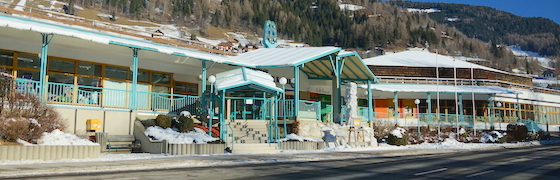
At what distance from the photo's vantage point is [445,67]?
5097 centimetres

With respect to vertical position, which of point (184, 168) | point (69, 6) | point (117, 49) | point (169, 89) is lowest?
point (184, 168)

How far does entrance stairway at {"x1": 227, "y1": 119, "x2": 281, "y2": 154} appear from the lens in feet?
67.5

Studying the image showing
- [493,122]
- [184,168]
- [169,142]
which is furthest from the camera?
[493,122]

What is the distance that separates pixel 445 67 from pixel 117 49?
3781 centimetres

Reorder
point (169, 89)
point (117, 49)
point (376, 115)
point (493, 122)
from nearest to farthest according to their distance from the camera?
point (117, 49) → point (169, 89) → point (376, 115) → point (493, 122)

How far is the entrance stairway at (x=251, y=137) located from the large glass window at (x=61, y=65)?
7.56m

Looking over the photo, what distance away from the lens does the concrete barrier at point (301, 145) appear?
2231 centimetres

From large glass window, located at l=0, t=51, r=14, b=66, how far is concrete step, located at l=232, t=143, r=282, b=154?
32.2ft

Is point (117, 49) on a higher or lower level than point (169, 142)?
higher

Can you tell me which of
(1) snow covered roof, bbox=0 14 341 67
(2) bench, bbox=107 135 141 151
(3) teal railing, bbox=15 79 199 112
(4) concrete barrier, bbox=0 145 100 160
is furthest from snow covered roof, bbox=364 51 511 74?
(4) concrete barrier, bbox=0 145 100 160

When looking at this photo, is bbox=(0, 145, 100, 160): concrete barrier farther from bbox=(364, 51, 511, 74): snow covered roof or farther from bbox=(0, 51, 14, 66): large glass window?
bbox=(364, 51, 511, 74): snow covered roof

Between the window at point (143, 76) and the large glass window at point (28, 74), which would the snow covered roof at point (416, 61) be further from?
the large glass window at point (28, 74)

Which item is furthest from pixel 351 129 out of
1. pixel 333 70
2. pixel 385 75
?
pixel 385 75

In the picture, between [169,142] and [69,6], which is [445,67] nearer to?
[169,142]
